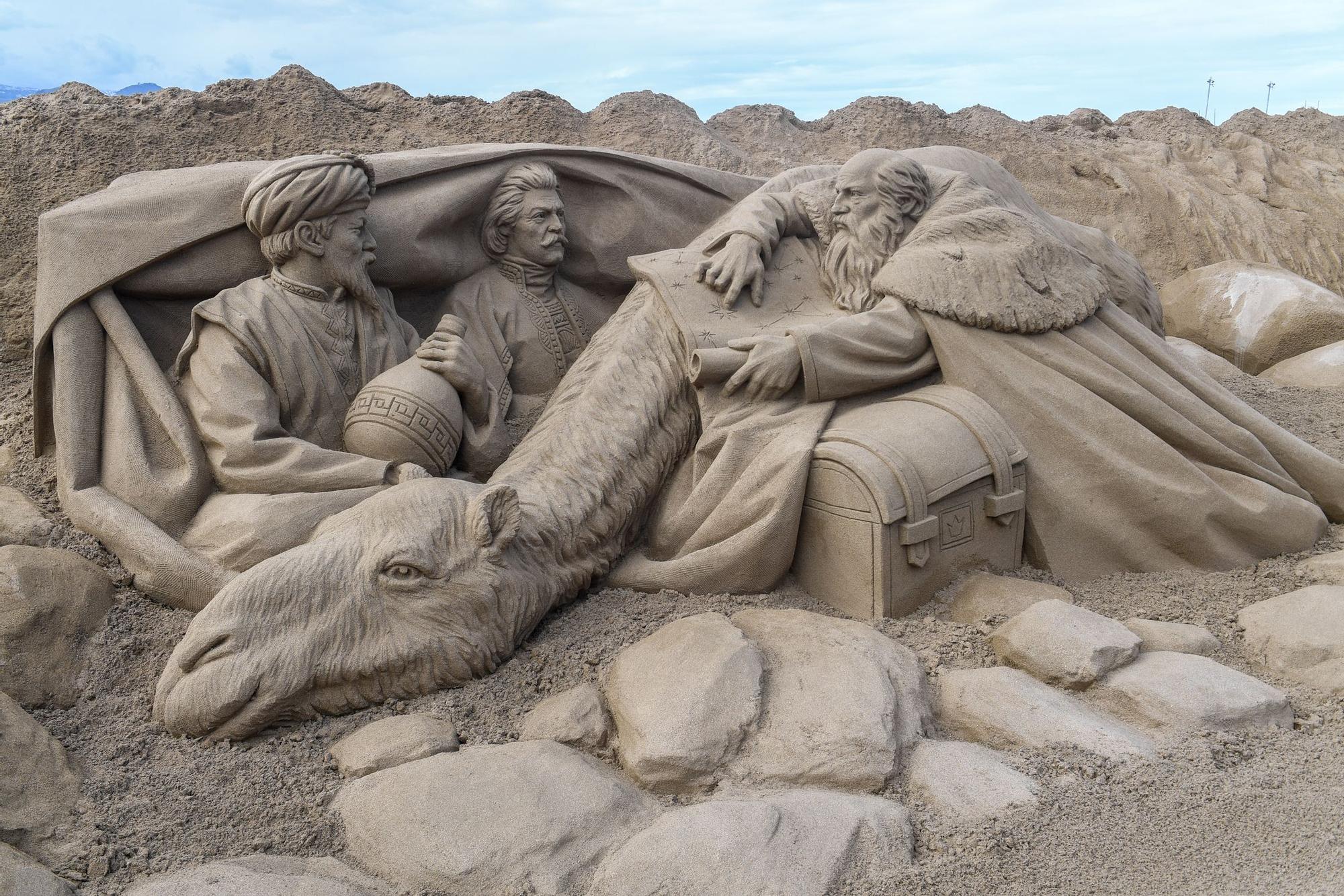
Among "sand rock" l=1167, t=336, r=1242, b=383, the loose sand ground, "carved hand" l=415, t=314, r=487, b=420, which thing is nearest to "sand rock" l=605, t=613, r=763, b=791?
the loose sand ground

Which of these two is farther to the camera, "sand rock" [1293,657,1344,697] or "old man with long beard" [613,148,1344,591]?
"old man with long beard" [613,148,1344,591]

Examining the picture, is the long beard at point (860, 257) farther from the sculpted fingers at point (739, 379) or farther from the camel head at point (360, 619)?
the camel head at point (360, 619)

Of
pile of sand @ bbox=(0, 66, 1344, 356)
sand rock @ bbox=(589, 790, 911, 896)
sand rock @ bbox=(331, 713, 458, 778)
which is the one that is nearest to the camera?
sand rock @ bbox=(589, 790, 911, 896)

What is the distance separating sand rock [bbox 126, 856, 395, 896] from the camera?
212cm

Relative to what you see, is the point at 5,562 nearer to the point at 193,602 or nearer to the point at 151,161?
the point at 193,602

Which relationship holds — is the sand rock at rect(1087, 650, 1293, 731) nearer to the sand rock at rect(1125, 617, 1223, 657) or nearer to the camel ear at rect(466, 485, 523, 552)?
the sand rock at rect(1125, 617, 1223, 657)

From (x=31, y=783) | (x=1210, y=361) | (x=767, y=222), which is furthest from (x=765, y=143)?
(x=31, y=783)

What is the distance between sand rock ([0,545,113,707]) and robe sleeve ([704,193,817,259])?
2.31m

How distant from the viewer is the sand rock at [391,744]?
2697 mm

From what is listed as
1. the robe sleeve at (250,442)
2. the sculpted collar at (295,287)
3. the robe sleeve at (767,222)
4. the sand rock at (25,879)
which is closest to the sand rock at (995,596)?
the robe sleeve at (767,222)

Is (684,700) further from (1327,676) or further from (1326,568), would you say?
(1326,568)

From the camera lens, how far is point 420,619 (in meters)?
3.01

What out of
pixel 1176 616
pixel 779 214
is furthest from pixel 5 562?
pixel 1176 616

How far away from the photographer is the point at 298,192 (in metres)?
3.51
